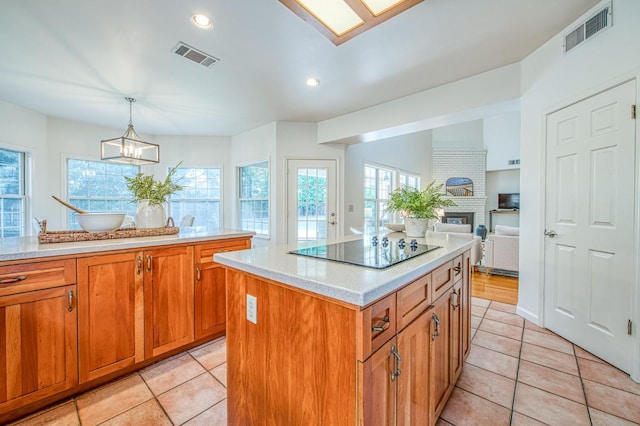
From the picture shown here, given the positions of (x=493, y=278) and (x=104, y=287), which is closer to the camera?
(x=104, y=287)

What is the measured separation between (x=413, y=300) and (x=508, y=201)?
8.86 meters

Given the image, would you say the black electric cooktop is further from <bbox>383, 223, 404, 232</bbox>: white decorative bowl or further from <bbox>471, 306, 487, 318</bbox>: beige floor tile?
<bbox>471, 306, 487, 318</bbox>: beige floor tile

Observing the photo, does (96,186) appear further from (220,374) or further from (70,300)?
(220,374)

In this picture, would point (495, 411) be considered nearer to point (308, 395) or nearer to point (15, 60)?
point (308, 395)

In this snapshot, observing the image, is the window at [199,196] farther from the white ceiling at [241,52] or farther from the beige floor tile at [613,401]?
the beige floor tile at [613,401]

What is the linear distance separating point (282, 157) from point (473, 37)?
9.69ft

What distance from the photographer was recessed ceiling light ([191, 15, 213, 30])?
78.7 inches

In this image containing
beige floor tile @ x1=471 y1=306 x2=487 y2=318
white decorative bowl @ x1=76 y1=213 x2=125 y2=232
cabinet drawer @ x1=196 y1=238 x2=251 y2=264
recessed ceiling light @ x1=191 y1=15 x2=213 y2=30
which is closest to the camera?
white decorative bowl @ x1=76 y1=213 x2=125 y2=232

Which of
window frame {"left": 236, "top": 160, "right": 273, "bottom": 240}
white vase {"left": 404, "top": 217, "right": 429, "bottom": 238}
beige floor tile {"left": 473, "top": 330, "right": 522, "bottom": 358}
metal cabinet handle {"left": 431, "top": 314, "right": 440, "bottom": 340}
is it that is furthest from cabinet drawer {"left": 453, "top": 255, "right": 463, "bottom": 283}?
window frame {"left": 236, "top": 160, "right": 273, "bottom": 240}

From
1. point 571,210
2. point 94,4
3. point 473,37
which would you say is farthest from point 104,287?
point 571,210

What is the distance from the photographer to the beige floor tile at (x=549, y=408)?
58.6 inches

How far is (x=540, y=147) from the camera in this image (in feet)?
8.58

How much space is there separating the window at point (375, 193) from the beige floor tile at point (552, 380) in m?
3.64

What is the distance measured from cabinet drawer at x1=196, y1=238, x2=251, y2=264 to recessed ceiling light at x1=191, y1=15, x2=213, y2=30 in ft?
5.60
